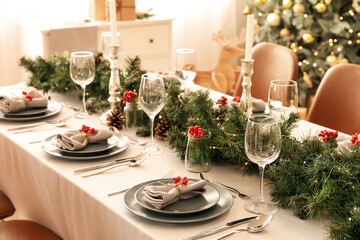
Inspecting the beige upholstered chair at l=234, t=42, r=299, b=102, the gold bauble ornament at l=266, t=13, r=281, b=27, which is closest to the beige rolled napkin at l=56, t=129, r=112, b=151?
the beige upholstered chair at l=234, t=42, r=299, b=102

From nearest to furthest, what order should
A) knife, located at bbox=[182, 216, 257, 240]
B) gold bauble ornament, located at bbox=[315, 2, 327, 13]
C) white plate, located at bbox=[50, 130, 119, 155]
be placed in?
knife, located at bbox=[182, 216, 257, 240] < white plate, located at bbox=[50, 130, 119, 155] < gold bauble ornament, located at bbox=[315, 2, 327, 13]

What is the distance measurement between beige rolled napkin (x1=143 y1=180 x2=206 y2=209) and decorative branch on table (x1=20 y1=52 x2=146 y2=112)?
70cm

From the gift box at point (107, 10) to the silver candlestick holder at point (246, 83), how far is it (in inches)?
78.3

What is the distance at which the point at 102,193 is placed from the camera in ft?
4.11

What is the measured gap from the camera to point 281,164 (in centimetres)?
121

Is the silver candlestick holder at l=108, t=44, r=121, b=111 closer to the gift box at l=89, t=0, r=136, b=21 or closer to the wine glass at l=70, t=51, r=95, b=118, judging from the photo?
the wine glass at l=70, t=51, r=95, b=118

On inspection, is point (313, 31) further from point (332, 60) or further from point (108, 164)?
point (108, 164)

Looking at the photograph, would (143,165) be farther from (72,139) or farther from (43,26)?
(43,26)

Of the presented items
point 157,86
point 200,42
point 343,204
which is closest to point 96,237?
point 157,86

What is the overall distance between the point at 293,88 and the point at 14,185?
92 centimetres

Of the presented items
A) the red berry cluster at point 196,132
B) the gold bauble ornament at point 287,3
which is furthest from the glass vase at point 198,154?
the gold bauble ornament at point 287,3

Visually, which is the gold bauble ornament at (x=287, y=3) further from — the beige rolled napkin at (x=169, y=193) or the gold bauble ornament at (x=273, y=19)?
the beige rolled napkin at (x=169, y=193)

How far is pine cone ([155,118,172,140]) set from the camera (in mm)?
1586

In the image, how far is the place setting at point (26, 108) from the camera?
1.76m
